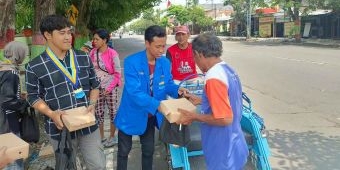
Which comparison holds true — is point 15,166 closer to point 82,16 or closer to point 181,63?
point 181,63

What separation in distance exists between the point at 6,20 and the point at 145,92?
243 cm

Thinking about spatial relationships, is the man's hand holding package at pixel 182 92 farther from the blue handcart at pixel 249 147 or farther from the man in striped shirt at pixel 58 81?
the man in striped shirt at pixel 58 81

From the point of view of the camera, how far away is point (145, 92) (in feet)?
11.4

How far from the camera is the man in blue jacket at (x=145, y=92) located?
3.38 m

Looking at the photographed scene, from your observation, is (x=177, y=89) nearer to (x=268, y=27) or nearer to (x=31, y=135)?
(x=31, y=135)

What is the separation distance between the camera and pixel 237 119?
2.64 metres

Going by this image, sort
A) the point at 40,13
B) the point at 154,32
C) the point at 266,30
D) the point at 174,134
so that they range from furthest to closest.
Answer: the point at 266,30 → the point at 40,13 → the point at 154,32 → the point at 174,134

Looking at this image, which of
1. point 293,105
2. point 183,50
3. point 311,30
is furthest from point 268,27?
point 183,50

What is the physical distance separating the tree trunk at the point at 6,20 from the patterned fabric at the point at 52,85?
80.7 inches

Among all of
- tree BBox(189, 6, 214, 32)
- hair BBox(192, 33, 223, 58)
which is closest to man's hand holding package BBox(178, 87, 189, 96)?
hair BBox(192, 33, 223, 58)

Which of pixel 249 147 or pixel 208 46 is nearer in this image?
pixel 208 46

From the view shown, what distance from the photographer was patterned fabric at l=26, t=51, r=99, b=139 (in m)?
2.97

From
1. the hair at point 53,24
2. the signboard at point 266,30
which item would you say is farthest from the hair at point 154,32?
the signboard at point 266,30

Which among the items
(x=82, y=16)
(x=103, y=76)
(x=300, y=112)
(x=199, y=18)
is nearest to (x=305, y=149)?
(x=300, y=112)
